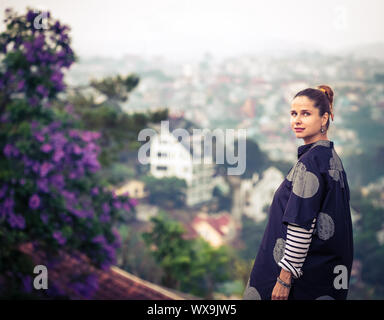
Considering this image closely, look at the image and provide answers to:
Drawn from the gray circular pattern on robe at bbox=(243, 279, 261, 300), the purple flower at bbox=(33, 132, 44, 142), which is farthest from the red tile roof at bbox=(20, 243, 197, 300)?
the gray circular pattern on robe at bbox=(243, 279, 261, 300)

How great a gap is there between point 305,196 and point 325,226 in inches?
4.8

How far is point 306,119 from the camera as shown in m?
1.22

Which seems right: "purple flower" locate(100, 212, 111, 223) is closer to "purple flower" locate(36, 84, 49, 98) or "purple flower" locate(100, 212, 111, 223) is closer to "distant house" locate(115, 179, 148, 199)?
"purple flower" locate(36, 84, 49, 98)

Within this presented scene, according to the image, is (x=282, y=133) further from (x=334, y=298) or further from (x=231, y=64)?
(x=334, y=298)

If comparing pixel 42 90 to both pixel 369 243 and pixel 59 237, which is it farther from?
pixel 369 243

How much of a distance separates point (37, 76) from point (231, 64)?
595 inches

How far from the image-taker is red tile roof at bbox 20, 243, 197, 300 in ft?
11.3

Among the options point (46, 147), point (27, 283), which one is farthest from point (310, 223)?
point (46, 147)

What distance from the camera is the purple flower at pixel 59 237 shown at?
3.12 metres

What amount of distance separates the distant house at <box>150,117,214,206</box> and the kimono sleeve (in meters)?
10.5

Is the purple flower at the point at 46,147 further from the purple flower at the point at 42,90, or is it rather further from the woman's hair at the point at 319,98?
the woman's hair at the point at 319,98

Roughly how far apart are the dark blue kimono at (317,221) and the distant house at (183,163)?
34.4ft
